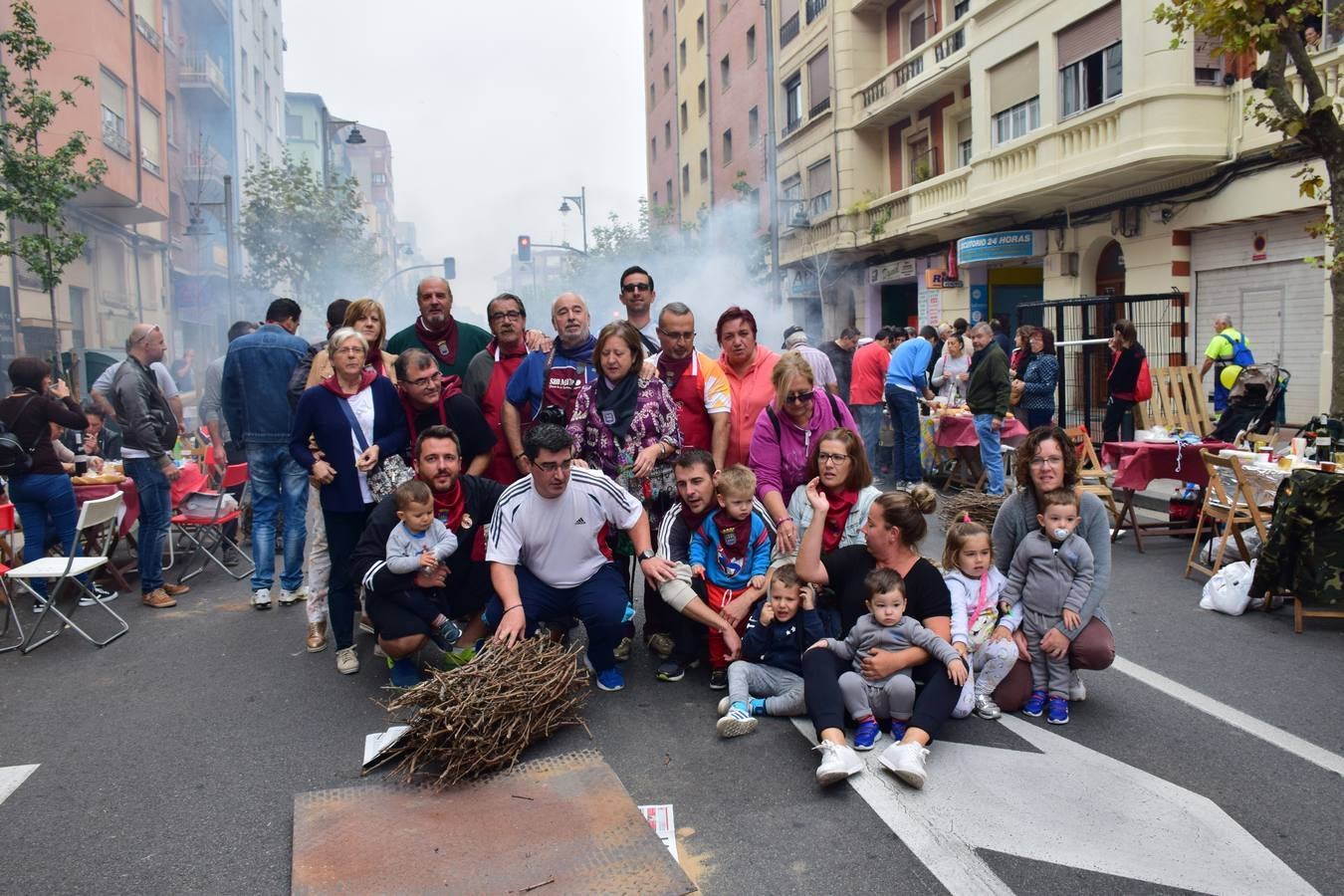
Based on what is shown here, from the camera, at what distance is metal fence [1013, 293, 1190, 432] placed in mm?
13008

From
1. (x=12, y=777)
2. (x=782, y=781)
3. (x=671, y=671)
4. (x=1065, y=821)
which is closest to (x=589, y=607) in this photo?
(x=671, y=671)

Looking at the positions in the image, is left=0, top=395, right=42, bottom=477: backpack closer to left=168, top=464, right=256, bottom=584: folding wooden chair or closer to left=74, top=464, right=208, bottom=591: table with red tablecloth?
left=74, top=464, right=208, bottom=591: table with red tablecloth

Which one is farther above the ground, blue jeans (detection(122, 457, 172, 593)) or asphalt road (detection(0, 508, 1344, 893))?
blue jeans (detection(122, 457, 172, 593))

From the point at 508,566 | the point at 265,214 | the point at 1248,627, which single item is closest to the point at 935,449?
the point at 1248,627

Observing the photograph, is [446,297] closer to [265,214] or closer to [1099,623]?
[1099,623]

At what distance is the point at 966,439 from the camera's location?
36.6 feet

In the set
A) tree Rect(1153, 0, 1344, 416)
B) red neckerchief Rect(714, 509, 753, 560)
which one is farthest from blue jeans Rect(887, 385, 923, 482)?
red neckerchief Rect(714, 509, 753, 560)

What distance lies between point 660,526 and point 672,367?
98 cm

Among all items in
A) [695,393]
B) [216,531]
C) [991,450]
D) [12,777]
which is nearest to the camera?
[12,777]

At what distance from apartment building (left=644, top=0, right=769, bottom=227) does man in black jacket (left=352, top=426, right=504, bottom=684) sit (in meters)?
28.1

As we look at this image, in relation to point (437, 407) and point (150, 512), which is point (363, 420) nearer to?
point (437, 407)

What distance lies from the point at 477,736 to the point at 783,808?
1229 millimetres

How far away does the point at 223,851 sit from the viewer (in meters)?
3.51

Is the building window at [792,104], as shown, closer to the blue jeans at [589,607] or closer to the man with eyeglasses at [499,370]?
the man with eyeglasses at [499,370]
